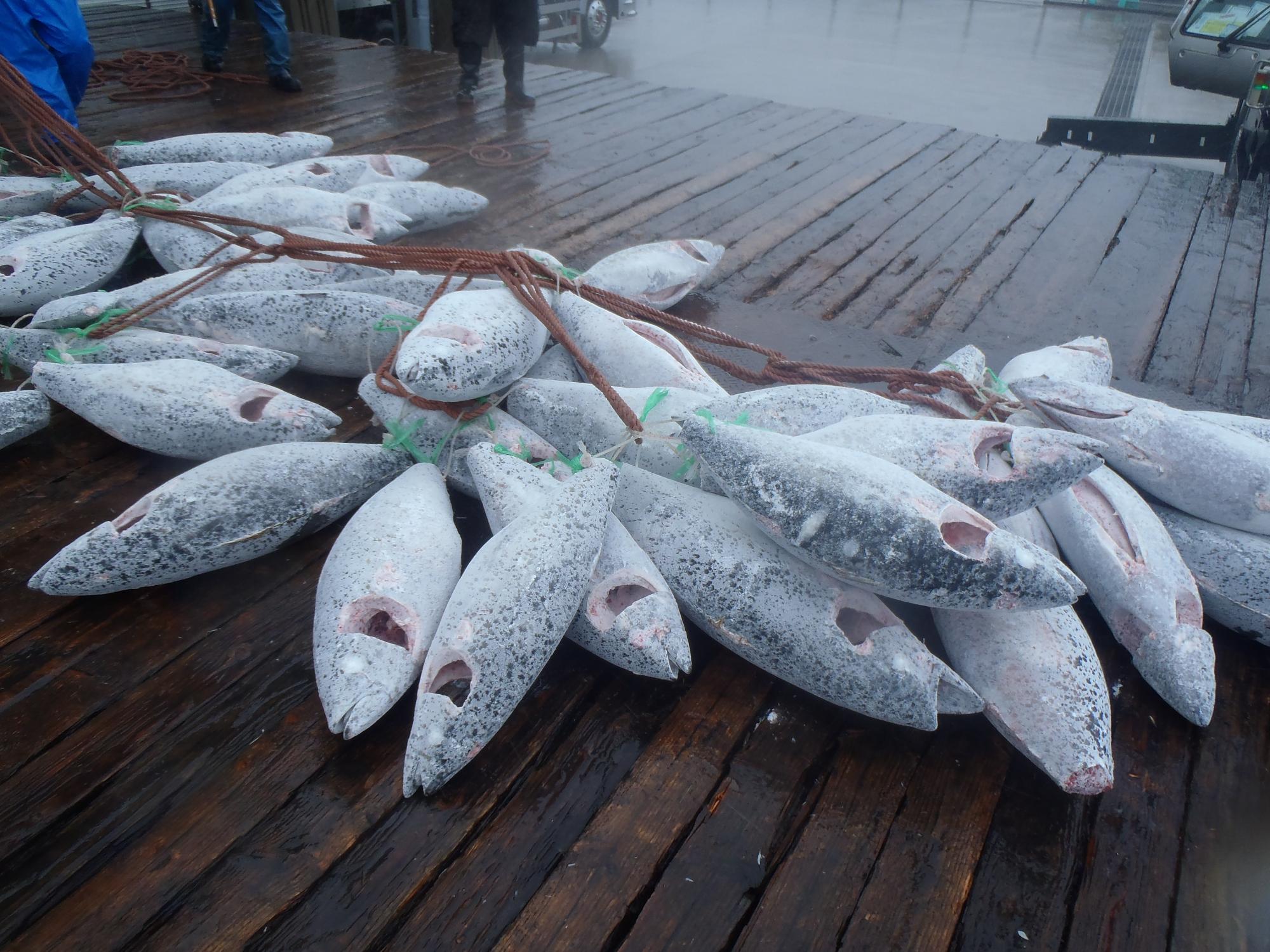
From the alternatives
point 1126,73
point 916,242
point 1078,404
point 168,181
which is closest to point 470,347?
point 1078,404

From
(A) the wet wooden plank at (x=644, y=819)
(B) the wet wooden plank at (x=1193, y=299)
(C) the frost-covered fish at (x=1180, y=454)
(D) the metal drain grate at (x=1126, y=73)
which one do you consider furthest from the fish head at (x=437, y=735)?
(D) the metal drain grate at (x=1126, y=73)

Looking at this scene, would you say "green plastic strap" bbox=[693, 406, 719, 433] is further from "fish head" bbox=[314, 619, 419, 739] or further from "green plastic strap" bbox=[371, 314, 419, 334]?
"green plastic strap" bbox=[371, 314, 419, 334]

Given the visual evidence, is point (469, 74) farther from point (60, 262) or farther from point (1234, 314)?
point (1234, 314)

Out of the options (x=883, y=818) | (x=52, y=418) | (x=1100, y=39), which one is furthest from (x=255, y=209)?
(x=1100, y=39)

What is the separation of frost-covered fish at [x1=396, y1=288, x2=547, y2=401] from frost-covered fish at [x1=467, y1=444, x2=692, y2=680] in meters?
0.23

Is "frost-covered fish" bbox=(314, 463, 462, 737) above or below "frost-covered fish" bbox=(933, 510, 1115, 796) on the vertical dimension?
above

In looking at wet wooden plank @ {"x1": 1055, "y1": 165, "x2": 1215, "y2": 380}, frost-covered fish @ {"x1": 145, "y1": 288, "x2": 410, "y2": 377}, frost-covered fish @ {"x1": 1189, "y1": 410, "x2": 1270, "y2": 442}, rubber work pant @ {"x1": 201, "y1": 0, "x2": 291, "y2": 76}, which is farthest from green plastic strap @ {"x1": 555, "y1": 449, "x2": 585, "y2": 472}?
rubber work pant @ {"x1": 201, "y1": 0, "x2": 291, "y2": 76}

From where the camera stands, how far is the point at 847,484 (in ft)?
6.54

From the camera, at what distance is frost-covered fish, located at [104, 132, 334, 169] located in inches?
194

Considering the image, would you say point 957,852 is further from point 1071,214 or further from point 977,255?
point 1071,214

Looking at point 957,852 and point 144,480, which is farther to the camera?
point 144,480

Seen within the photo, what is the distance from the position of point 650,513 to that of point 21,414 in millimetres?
2210

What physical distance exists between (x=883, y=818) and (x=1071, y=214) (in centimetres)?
508

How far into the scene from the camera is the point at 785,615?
2.05m
